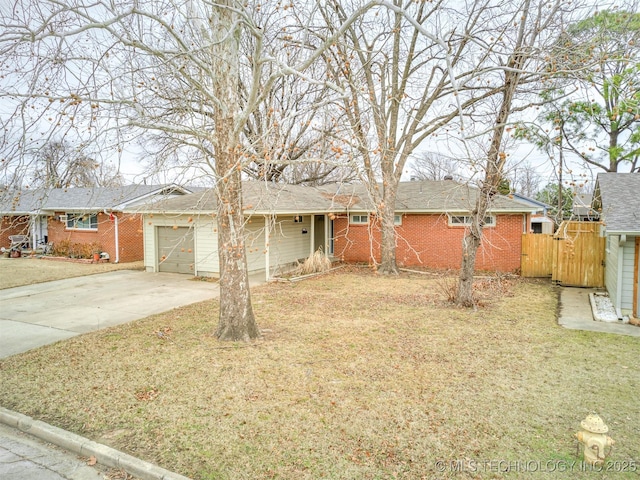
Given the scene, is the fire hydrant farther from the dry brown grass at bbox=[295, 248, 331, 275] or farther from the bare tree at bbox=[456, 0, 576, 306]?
the dry brown grass at bbox=[295, 248, 331, 275]

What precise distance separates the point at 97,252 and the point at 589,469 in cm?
1955

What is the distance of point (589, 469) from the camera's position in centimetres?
359

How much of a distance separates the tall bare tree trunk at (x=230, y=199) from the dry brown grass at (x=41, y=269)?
10179 mm

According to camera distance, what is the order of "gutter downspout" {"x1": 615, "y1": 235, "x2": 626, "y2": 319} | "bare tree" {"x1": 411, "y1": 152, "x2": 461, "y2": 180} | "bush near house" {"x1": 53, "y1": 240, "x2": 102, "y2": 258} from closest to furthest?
"bare tree" {"x1": 411, "y1": 152, "x2": 461, "y2": 180}, "gutter downspout" {"x1": 615, "y1": 235, "x2": 626, "y2": 319}, "bush near house" {"x1": 53, "y1": 240, "x2": 102, "y2": 258}

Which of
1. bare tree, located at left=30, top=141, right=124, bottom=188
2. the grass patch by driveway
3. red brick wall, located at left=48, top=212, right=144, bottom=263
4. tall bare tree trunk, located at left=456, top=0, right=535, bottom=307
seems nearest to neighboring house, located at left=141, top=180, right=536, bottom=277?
red brick wall, located at left=48, top=212, right=144, bottom=263

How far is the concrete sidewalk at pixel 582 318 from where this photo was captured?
315 inches

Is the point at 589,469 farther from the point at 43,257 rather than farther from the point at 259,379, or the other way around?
the point at 43,257

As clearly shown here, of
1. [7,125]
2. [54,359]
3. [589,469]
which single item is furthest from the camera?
[54,359]

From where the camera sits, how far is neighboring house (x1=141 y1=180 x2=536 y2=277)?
14.7 m

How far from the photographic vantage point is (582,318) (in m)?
8.88

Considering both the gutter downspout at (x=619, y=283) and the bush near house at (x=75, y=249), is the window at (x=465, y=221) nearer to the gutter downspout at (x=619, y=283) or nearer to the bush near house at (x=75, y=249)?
the gutter downspout at (x=619, y=283)

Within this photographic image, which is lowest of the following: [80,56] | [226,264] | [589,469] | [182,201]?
[589,469]

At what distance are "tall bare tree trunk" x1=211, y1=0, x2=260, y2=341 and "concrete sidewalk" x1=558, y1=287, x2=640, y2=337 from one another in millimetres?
6511

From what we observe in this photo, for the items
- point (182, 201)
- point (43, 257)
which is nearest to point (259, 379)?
point (182, 201)
